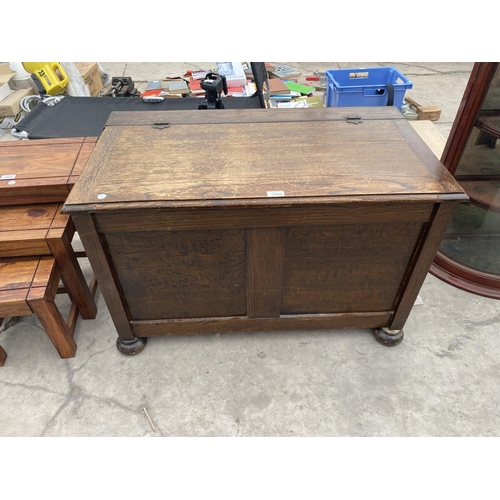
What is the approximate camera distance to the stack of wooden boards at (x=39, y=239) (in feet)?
4.90

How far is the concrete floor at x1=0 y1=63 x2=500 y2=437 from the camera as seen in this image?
1.50 m

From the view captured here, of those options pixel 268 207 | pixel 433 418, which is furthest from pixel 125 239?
pixel 433 418

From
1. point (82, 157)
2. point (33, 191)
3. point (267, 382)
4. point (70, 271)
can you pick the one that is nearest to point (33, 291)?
point (70, 271)

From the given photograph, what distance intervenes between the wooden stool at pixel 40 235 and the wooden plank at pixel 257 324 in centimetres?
40

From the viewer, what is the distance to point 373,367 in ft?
5.54

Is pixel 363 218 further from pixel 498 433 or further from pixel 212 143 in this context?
pixel 498 433

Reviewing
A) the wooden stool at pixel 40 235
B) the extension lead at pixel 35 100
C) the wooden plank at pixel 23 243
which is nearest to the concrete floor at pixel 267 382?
the wooden stool at pixel 40 235

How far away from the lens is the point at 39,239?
152 centimetres

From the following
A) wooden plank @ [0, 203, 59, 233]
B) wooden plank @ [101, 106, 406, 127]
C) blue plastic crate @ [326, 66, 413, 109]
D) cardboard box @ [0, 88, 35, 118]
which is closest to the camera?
wooden plank @ [0, 203, 59, 233]

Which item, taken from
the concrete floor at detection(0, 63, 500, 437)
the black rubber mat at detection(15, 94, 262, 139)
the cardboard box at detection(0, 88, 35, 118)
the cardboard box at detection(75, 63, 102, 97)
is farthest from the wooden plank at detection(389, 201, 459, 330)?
the cardboard box at detection(75, 63, 102, 97)

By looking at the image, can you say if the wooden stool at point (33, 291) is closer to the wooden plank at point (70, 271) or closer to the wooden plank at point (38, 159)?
the wooden plank at point (70, 271)

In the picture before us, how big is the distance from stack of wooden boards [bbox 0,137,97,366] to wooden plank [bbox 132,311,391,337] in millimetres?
370

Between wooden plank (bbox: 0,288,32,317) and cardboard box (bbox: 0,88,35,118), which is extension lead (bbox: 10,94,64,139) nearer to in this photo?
cardboard box (bbox: 0,88,35,118)

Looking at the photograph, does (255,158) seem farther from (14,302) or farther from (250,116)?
(14,302)
